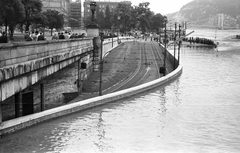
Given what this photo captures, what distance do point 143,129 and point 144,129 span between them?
0.21 ft

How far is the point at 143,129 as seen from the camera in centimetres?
2067

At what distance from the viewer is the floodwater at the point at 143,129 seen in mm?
17281

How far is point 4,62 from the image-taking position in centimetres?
1594

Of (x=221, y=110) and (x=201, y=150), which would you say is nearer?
(x=201, y=150)

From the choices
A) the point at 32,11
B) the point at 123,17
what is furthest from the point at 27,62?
the point at 123,17

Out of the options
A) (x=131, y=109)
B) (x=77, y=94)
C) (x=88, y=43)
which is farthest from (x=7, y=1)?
(x=131, y=109)

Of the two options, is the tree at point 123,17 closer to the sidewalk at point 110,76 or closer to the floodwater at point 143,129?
the sidewalk at point 110,76

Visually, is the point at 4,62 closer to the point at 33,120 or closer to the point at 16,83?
the point at 16,83

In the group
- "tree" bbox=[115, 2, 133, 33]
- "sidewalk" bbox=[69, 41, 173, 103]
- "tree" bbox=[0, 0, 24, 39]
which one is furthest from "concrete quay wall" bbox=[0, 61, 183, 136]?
"tree" bbox=[115, 2, 133, 33]

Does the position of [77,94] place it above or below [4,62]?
below

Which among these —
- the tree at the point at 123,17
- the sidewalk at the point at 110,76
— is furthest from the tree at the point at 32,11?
the tree at the point at 123,17

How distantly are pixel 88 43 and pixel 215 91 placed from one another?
1470 cm

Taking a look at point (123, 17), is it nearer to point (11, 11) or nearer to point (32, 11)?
Result: point (32, 11)

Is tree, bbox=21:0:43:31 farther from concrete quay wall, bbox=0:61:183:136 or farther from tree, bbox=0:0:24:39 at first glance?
concrete quay wall, bbox=0:61:183:136
